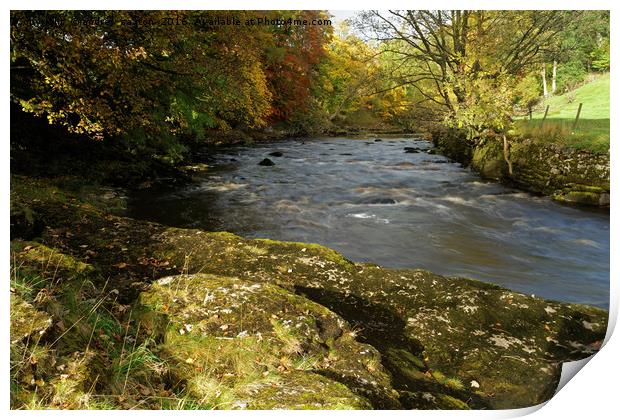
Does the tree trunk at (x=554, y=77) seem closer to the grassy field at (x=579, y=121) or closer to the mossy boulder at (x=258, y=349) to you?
the grassy field at (x=579, y=121)

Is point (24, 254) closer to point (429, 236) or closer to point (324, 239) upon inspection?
point (324, 239)

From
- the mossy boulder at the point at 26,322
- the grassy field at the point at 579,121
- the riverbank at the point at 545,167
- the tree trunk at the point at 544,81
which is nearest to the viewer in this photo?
the mossy boulder at the point at 26,322

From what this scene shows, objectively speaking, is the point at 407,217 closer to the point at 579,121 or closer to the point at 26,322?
the point at 579,121

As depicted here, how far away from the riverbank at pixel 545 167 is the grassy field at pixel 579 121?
16 centimetres

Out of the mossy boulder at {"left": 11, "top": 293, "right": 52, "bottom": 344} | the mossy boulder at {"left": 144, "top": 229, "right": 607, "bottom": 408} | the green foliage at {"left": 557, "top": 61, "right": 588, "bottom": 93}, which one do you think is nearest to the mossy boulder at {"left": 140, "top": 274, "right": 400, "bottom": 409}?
the mossy boulder at {"left": 144, "top": 229, "right": 607, "bottom": 408}

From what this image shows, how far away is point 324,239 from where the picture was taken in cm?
670

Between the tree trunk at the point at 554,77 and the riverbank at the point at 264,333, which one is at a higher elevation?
the tree trunk at the point at 554,77

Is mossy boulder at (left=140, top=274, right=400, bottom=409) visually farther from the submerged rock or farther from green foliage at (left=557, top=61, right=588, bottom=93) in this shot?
the submerged rock

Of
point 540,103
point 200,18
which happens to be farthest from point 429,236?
point 200,18

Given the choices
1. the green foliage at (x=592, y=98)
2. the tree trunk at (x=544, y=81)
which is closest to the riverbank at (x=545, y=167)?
the green foliage at (x=592, y=98)

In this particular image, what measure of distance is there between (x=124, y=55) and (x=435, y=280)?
11.9 ft

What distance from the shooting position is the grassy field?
419 cm

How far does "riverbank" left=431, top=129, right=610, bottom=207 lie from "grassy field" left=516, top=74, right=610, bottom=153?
16 cm

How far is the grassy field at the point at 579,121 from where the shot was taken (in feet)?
13.7
